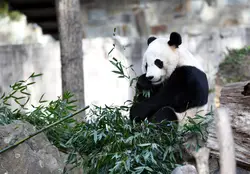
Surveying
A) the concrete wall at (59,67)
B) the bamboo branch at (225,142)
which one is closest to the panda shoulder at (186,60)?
the bamboo branch at (225,142)

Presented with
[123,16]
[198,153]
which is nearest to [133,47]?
[123,16]

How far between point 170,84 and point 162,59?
0.71ft

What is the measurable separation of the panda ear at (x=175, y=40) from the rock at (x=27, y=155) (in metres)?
1.31

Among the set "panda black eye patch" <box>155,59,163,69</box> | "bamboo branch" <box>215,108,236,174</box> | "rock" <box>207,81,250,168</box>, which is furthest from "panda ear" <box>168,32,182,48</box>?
"bamboo branch" <box>215,108,236,174</box>

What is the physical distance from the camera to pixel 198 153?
10.1ft

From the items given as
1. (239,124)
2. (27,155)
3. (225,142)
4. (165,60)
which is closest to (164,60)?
(165,60)

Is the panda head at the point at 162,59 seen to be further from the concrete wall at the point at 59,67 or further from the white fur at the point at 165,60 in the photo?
the concrete wall at the point at 59,67

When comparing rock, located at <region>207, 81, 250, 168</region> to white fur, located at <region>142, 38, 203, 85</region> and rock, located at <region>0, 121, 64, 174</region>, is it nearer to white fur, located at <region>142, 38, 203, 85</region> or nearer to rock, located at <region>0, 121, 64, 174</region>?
white fur, located at <region>142, 38, 203, 85</region>

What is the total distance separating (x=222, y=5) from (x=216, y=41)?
85.1 inches

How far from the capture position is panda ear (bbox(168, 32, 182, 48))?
12.3 ft

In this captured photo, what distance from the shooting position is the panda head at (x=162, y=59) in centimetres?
374

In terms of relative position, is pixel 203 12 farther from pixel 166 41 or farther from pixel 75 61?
pixel 166 41

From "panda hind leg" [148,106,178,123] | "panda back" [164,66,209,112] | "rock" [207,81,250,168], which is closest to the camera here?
"rock" [207,81,250,168]

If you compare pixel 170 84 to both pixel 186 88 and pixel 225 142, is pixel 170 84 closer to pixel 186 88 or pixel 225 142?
pixel 186 88
